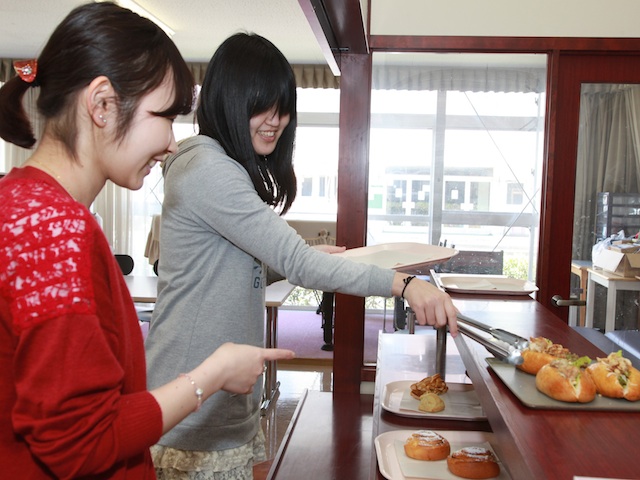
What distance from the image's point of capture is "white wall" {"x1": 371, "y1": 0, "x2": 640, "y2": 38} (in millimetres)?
2549

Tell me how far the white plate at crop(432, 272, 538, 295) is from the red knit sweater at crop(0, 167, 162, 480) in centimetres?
160

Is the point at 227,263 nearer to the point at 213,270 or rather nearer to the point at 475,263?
the point at 213,270

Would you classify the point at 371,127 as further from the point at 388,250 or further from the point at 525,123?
the point at 388,250

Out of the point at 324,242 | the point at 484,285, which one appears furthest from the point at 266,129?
the point at 324,242

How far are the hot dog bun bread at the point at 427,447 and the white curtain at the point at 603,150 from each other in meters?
1.62

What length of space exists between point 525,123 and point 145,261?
4975 mm

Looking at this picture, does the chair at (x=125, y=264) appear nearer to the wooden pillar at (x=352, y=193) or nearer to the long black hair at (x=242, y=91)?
the wooden pillar at (x=352, y=193)

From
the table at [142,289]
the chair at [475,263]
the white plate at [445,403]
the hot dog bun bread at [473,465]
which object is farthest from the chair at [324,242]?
the hot dog bun bread at [473,465]

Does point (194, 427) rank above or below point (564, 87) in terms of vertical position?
below

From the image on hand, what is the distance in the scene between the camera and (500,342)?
1.27 meters

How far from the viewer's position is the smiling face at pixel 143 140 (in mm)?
736

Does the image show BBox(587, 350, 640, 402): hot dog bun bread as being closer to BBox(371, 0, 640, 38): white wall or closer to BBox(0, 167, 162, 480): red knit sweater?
BBox(0, 167, 162, 480): red knit sweater

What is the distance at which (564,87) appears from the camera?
263cm

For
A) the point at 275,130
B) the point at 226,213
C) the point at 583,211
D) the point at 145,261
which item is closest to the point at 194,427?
the point at 226,213
